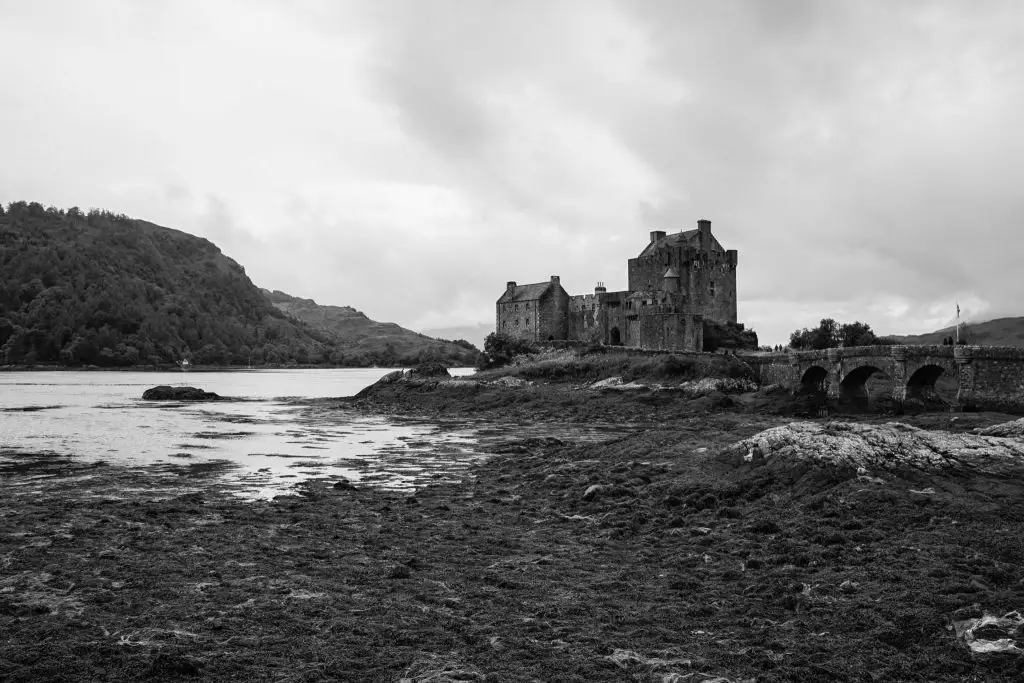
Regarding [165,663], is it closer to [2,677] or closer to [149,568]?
[2,677]

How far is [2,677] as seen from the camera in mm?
7949

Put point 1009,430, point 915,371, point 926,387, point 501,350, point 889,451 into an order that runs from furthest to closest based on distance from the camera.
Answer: point 501,350 < point 926,387 < point 915,371 < point 1009,430 < point 889,451

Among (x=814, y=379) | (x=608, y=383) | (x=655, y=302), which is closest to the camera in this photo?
(x=814, y=379)

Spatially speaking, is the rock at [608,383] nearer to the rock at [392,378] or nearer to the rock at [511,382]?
the rock at [511,382]

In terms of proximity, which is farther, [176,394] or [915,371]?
[176,394]

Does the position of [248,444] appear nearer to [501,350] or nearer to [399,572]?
[399,572]

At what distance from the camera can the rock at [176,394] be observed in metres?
75.1

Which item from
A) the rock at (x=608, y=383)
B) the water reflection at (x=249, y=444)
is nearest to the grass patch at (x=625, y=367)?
the rock at (x=608, y=383)

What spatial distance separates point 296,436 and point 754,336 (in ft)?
195

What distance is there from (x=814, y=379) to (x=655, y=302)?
26.3 m

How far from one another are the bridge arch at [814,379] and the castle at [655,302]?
20920mm

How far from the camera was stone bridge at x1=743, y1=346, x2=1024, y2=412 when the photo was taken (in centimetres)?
3562

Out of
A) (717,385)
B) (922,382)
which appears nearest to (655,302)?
(717,385)

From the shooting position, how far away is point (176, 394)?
252 ft
